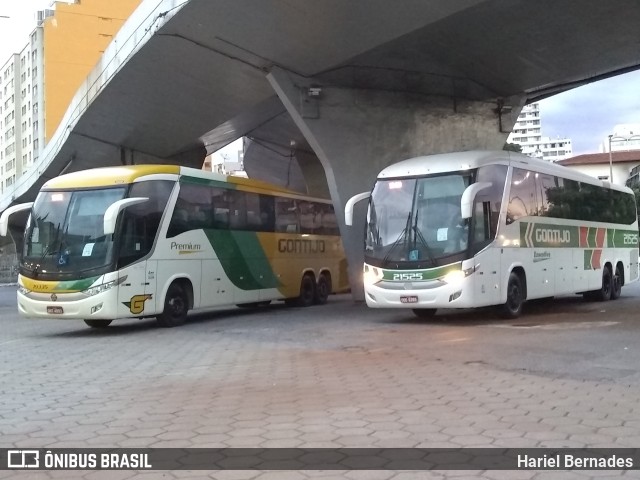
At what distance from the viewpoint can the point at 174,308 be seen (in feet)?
48.9

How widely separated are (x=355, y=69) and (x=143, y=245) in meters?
9.12

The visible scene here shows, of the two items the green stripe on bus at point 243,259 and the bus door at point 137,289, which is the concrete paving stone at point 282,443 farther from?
the green stripe on bus at point 243,259

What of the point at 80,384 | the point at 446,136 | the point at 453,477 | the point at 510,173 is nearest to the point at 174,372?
the point at 80,384

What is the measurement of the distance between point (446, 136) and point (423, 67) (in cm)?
300

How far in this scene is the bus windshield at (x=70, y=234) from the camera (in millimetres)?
13195

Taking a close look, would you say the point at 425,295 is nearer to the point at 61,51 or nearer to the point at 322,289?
the point at 322,289

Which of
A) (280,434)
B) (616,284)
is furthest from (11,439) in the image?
(616,284)

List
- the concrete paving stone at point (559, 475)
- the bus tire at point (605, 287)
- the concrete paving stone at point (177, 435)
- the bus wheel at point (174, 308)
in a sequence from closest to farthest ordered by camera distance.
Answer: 1. the concrete paving stone at point (559, 475)
2. the concrete paving stone at point (177, 435)
3. the bus wheel at point (174, 308)
4. the bus tire at point (605, 287)

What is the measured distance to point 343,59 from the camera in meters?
18.0

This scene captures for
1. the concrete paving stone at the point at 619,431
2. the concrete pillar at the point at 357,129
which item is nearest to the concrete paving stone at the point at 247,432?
the concrete paving stone at the point at 619,431

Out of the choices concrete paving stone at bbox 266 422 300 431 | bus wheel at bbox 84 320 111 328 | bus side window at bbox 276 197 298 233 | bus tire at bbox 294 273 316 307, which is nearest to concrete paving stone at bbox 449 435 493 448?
concrete paving stone at bbox 266 422 300 431

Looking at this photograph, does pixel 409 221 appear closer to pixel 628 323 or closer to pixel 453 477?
pixel 628 323


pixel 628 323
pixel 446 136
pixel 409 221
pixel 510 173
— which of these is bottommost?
pixel 628 323

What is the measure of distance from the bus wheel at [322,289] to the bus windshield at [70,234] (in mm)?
9099
